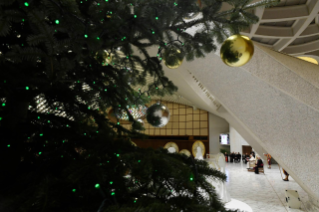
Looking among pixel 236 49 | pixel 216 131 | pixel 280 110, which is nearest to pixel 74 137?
pixel 236 49

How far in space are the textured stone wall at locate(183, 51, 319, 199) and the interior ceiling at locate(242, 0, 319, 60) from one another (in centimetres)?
227

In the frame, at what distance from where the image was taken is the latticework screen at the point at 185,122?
58.5 feet

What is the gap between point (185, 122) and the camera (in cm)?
1841

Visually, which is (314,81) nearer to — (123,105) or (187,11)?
(187,11)

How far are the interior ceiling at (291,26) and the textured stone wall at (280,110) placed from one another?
2.27 meters

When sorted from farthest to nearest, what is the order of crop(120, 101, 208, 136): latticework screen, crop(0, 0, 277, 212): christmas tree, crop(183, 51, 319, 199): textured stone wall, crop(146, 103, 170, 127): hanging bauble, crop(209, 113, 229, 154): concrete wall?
1. crop(120, 101, 208, 136): latticework screen
2. crop(209, 113, 229, 154): concrete wall
3. crop(183, 51, 319, 199): textured stone wall
4. crop(146, 103, 170, 127): hanging bauble
5. crop(0, 0, 277, 212): christmas tree

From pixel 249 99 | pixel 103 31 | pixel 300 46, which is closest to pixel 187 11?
pixel 103 31

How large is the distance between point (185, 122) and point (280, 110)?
1577cm

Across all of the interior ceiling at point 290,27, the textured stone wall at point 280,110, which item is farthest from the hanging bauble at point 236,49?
the interior ceiling at point 290,27

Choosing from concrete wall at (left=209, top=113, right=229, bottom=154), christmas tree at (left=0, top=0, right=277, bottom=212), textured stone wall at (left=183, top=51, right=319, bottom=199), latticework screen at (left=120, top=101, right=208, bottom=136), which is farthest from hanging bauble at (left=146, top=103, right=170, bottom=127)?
concrete wall at (left=209, top=113, right=229, bottom=154)

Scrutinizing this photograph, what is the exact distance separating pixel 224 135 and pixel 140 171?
17236 millimetres

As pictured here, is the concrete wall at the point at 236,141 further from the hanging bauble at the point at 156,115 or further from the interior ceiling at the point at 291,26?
the hanging bauble at the point at 156,115

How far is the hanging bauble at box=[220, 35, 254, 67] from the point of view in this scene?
123 centimetres

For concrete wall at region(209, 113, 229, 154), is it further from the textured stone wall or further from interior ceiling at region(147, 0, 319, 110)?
the textured stone wall
